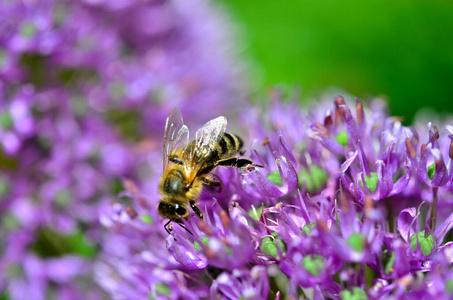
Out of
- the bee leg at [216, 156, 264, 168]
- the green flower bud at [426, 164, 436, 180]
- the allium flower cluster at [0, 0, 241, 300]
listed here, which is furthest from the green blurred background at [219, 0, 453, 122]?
the green flower bud at [426, 164, 436, 180]

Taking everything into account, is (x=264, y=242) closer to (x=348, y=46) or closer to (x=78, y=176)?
(x=78, y=176)

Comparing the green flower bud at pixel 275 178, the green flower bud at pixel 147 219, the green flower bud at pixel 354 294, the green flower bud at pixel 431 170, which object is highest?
the green flower bud at pixel 147 219

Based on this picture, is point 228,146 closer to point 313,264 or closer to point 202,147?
point 202,147

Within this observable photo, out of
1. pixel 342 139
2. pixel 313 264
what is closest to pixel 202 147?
pixel 342 139

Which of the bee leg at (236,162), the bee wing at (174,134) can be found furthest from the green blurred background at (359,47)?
the bee leg at (236,162)

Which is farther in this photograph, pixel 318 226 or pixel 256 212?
pixel 256 212

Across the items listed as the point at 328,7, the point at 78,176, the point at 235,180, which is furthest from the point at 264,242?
the point at 328,7

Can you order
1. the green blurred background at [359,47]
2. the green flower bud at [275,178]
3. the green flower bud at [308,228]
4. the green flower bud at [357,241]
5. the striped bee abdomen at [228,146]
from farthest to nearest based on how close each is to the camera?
the green blurred background at [359,47] < the striped bee abdomen at [228,146] < the green flower bud at [275,178] < the green flower bud at [308,228] < the green flower bud at [357,241]

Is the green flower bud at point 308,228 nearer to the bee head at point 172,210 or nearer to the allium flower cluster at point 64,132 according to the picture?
the bee head at point 172,210
